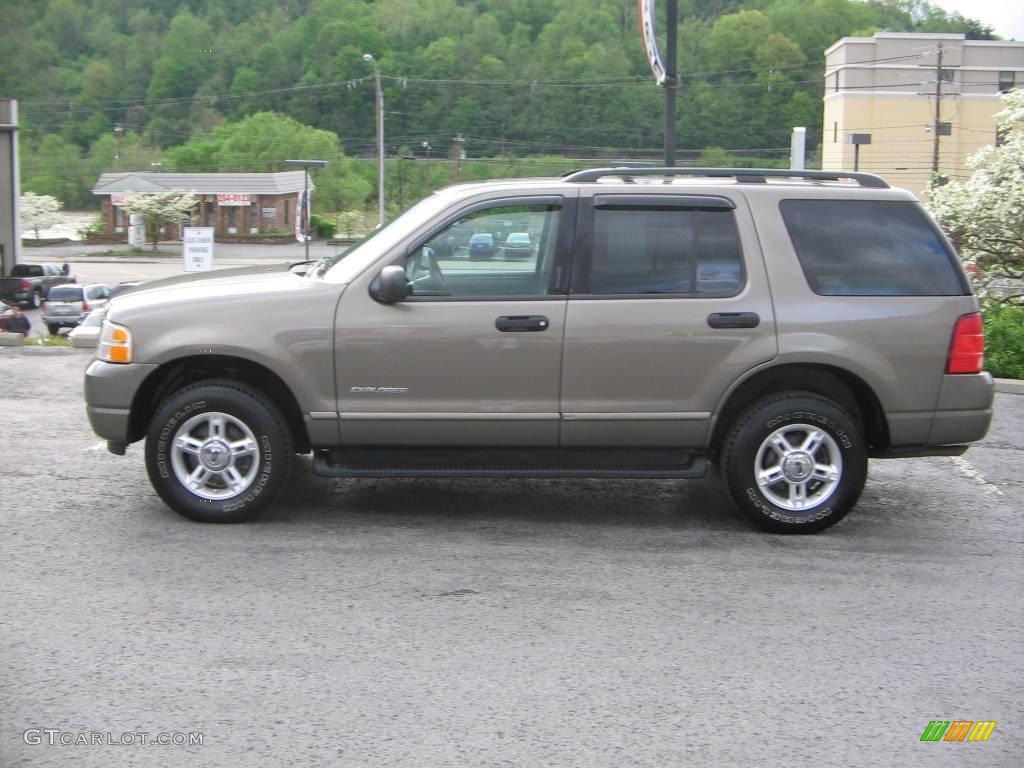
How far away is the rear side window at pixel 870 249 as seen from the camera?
6691 millimetres

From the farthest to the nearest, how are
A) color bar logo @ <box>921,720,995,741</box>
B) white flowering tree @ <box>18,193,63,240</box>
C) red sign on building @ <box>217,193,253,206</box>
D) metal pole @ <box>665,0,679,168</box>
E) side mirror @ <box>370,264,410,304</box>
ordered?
1. white flowering tree @ <box>18,193,63,240</box>
2. red sign on building @ <box>217,193,253,206</box>
3. metal pole @ <box>665,0,679,168</box>
4. side mirror @ <box>370,264,410,304</box>
5. color bar logo @ <box>921,720,995,741</box>

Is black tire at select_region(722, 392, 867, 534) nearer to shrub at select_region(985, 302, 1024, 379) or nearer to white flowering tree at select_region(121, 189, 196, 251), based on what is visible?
shrub at select_region(985, 302, 1024, 379)

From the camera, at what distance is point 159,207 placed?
7738cm

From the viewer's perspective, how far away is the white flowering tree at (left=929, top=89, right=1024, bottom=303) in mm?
16578

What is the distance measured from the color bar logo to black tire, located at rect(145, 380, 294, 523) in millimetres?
3654

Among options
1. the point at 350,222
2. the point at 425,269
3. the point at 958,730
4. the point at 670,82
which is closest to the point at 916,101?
the point at 350,222

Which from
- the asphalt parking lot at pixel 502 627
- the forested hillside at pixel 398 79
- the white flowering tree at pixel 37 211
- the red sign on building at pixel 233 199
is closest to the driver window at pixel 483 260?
the asphalt parking lot at pixel 502 627

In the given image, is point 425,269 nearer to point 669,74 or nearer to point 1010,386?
point 1010,386

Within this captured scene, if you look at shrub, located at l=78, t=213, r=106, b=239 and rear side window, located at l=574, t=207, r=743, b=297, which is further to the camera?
shrub, located at l=78, t=213, r=106, b=239

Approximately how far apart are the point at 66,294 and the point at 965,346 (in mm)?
37980

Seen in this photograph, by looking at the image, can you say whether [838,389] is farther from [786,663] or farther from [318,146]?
[318,146]

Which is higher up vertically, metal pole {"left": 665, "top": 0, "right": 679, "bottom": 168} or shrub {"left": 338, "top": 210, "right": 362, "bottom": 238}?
metal pole {"left": 665, "top": 0, "right": 679, "bottom": 168}

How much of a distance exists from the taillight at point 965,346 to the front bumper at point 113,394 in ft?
14.1

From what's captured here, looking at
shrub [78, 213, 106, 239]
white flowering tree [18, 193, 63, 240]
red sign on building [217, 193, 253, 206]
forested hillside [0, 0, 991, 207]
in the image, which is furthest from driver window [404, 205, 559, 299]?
white flowering tree [18, 193, 63, 240]
